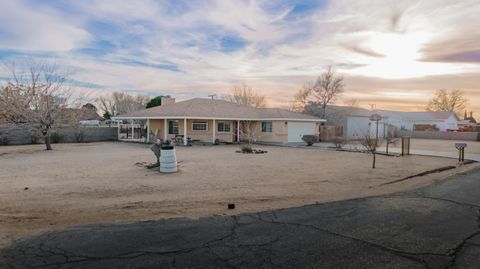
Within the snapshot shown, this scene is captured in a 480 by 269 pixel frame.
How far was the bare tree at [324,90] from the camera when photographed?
41906 mm

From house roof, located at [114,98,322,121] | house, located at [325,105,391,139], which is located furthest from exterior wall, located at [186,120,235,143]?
house, located at [325,105,391,139]

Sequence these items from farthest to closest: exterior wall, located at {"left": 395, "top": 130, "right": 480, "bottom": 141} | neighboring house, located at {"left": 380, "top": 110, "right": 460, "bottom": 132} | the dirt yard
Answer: neighboring house, located at {"left": 380, "top": 110, "right": 460, "bottom": 132} → exterior wall, located at {"left": 395, "top": 130, "right": 480, "bottom": 141} → the dirt yard

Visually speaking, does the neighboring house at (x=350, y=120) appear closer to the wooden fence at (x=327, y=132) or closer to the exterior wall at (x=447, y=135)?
the wooden fence at (x=327, y=132)

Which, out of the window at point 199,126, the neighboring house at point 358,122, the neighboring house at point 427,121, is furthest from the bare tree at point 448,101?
the window at point 199,126

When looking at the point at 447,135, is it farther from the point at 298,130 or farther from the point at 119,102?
the point at 119,102

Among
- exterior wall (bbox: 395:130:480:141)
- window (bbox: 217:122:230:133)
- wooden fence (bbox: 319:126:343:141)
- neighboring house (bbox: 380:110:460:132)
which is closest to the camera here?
window (bbox: 217:122:230:133)

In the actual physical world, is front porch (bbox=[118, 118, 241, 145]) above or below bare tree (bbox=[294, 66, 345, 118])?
below

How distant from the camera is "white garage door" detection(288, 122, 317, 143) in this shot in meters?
32.2

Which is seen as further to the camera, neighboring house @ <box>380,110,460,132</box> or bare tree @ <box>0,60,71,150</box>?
neighboring house @ <box>380,110,460,132</box>

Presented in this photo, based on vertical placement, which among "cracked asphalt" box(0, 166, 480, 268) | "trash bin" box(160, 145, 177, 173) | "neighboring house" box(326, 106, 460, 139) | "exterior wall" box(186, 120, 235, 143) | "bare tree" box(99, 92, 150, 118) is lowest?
"cracked asphalt" box(0, 166, 480, 268)

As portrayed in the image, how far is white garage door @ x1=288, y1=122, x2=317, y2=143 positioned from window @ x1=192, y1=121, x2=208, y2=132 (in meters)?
8.10

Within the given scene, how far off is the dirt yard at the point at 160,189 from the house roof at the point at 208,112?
14.2 metres

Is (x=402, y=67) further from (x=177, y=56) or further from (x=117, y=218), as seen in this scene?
(x=117, y=218)

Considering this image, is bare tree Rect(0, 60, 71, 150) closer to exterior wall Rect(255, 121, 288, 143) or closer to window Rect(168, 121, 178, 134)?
window Rect(168, 121, 178, 134)
